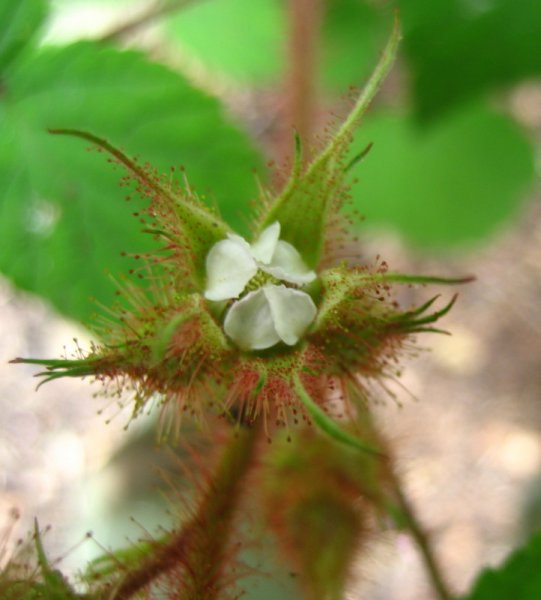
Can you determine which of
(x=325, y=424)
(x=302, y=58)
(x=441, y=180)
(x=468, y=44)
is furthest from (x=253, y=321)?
(x=441, y=180)

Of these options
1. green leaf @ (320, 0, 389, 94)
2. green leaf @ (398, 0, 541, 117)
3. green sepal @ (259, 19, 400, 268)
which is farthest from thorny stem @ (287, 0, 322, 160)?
green sepal @ (259, 19, 400, 268)

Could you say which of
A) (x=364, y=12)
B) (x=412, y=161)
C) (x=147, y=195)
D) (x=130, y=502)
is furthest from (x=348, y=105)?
(x=412, y=161)

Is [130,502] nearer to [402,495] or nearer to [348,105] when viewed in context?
[402,495]

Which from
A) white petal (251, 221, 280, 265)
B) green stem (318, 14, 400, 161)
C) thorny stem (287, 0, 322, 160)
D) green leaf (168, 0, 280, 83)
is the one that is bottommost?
white petal (251, 221, 280, 265)

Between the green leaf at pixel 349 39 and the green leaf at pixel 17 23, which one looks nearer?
the green leaf at pixel 17 23

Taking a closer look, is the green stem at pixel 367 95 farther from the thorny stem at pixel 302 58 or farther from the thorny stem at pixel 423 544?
the thorny stem at pixel 302 58

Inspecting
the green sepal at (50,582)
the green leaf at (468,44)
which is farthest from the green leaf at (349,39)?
the green sepal at (50,582)

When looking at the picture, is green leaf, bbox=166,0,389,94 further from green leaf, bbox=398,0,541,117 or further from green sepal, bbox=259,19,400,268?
green sepal, bbox=259,19,400,268
